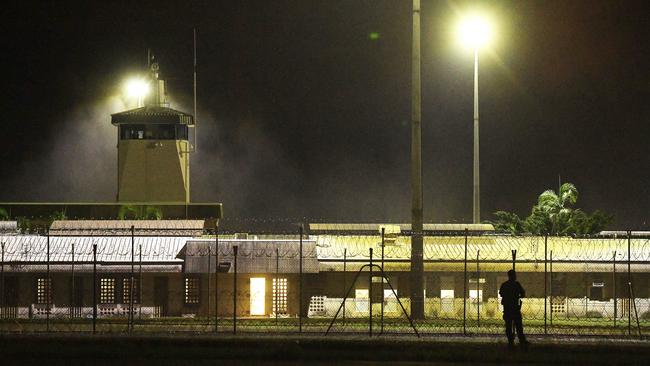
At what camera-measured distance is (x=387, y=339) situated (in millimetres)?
26531

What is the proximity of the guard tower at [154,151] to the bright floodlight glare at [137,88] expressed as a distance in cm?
82

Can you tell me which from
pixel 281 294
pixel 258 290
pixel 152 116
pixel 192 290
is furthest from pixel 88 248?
pixel 152 116

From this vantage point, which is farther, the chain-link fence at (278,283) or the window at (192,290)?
the window at (192,290)

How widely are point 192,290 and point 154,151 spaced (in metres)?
23.4

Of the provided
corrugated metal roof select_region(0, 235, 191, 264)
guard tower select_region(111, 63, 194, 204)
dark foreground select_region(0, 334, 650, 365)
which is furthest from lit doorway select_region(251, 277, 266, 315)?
guard tower select_region(111, 63, 194, 204)

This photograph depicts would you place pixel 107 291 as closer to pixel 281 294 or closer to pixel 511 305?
pixel 281 294

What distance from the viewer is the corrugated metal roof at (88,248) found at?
4194cm

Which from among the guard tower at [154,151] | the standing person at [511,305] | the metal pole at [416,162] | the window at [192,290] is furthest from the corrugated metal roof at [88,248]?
the standing person at [511,305]

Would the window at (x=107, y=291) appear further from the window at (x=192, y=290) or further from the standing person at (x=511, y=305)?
the standing person at (x=511, y=305)

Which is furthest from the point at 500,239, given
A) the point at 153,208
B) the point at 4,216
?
the point at 4,216

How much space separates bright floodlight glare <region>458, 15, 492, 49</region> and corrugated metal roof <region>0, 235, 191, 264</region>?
15767mm

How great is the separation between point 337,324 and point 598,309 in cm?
1285

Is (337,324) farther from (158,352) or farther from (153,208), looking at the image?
(153,208)

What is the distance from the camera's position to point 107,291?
41.0 metres
